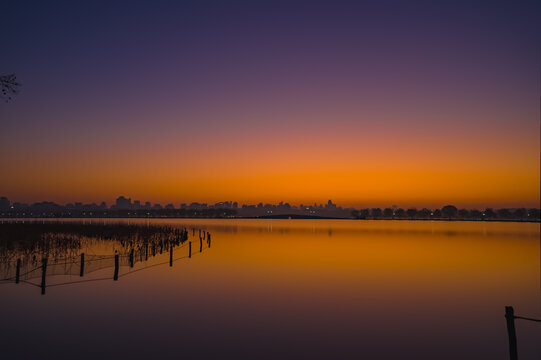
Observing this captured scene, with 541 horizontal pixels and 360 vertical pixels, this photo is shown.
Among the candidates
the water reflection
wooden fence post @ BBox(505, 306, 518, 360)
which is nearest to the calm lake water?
the water reflection

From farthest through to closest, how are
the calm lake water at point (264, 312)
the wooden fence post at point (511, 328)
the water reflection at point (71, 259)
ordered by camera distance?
the water reflection at point (71, 259)
the calm lake water at point (264, 312)
the wooden fence post at point (511, 328)

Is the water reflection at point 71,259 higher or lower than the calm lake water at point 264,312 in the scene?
higher

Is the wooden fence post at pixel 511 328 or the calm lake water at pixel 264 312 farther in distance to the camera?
the calm lake water at pixel 264 312

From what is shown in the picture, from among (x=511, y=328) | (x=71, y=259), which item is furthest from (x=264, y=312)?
(x=71, y=259)

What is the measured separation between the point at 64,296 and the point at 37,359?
1076 centimetres

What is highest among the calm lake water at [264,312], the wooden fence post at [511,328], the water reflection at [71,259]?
the wooden fence post at [511,328]

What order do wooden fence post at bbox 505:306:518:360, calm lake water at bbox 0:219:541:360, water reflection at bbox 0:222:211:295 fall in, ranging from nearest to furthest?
→ wooden fence post at bbox 505:306:518:360 < calm lake water at bbox 0:219:541:360 < water reflection at bbox 0:222:211:295

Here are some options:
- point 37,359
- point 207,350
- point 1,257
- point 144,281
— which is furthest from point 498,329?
point 1,257

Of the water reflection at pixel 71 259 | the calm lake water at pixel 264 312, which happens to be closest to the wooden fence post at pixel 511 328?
the calm lake water at pixel 264 312

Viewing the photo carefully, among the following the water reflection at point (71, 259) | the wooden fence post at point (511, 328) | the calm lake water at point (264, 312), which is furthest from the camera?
the water reflection at point (71, 259)

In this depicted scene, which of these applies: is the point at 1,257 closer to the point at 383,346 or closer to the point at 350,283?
A: the point at 350,283

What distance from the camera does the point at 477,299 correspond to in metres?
28.5

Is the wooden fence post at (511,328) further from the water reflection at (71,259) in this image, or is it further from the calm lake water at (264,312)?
the water reflection at (71,259)

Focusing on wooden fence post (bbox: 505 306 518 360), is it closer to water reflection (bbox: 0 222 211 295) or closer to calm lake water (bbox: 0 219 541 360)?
calm lake water (bbox: 0 219 541 360)
